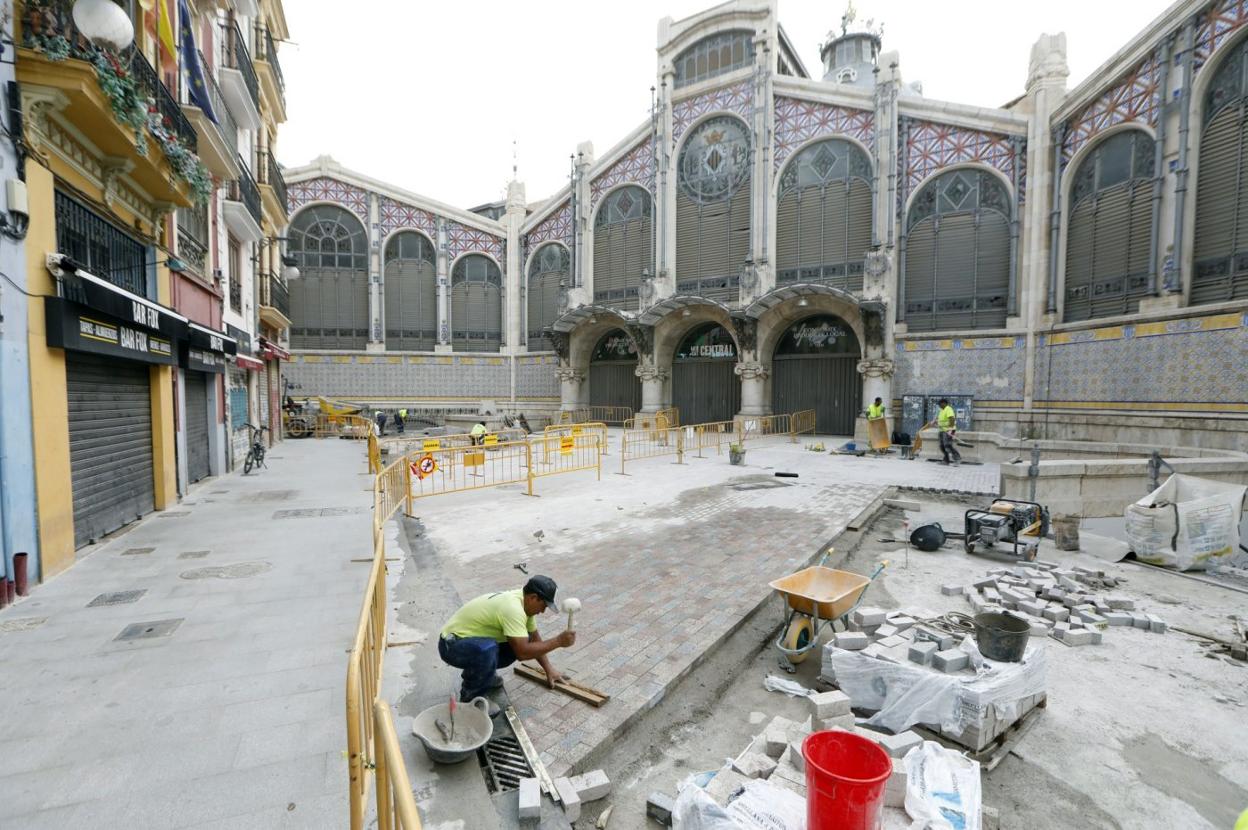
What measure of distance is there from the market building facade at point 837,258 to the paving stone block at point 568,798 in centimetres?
1829

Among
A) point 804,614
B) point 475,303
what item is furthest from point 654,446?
point 475,303

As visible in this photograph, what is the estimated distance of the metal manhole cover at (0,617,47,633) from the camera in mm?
Result: 5184

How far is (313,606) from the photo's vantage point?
589cm

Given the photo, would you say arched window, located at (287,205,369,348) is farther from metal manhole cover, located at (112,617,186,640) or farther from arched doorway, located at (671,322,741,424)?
metal manhole cover, located at (112,617,186,640)

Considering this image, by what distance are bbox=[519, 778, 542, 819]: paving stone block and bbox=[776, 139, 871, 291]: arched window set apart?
23.2 m

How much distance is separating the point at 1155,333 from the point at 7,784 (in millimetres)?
22730

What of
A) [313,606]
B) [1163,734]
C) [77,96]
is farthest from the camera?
[77,96]

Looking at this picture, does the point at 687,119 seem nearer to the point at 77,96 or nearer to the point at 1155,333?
the point at 1155,333

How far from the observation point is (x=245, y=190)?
16203 millimetres

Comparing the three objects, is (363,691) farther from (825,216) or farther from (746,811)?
(825,216)

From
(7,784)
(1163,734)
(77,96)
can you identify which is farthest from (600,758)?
(77,96)

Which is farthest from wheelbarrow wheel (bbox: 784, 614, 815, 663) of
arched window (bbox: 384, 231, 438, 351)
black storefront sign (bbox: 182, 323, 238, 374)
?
arched window (bbox: 384, 231, 438, 351)

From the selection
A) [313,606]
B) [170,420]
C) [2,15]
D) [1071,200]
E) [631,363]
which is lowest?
[313,606]

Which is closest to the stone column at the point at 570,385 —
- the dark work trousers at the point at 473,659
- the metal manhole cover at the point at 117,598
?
the metal manhole cover at the point at 117,598
